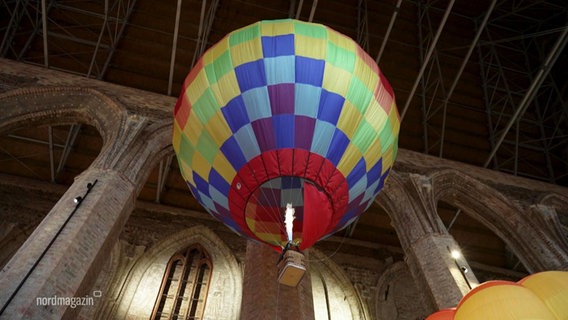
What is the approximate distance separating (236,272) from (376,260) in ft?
15.5

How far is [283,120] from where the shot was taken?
14.3 feet

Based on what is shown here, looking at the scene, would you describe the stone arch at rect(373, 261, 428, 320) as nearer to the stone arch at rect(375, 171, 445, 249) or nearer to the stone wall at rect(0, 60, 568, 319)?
the stone wall at rect(0, 60, 568, 319)

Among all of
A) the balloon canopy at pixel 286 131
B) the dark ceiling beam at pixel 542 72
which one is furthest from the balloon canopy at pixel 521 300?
the dark ceiling beam at pixel 542 72

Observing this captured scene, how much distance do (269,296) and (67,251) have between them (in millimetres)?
3339

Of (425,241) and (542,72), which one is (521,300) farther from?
(542,72)

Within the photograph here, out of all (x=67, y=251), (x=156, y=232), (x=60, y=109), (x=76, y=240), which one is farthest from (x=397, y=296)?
(x=60, y=109)

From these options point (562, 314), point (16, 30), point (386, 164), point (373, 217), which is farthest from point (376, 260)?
point (16, 30)

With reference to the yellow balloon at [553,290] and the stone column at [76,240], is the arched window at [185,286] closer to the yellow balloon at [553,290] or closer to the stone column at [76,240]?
the stone column at [76,240]

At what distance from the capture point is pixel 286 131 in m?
4.34

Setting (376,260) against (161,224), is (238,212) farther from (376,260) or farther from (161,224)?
(376,260)

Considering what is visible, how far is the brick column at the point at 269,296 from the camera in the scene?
638cm

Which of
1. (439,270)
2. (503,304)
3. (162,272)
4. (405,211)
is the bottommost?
(503,304)

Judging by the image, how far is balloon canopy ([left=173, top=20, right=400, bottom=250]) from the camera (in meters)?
4.37

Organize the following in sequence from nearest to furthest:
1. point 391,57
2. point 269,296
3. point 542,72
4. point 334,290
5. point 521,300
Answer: point 521,300 → point 269,296 → point 542,72 → point 334,290 → point 391,57
